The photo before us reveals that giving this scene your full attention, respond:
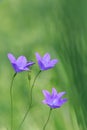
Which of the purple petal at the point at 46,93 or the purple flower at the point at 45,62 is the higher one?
the purple flower at the point at 45,62

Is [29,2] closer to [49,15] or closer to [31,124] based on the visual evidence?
[49,15]

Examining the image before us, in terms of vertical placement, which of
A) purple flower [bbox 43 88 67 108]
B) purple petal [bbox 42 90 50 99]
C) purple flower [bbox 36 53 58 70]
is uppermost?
purple flower [bbox 36 53 58 70]

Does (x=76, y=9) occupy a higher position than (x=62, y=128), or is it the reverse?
(x=76, y=9)

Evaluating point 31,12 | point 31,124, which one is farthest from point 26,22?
point 31,124

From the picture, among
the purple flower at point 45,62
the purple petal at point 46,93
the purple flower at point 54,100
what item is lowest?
the purple flower at point 54,100

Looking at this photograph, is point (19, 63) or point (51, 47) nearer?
point (51, 47)

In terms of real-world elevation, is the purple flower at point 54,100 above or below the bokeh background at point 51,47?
below
